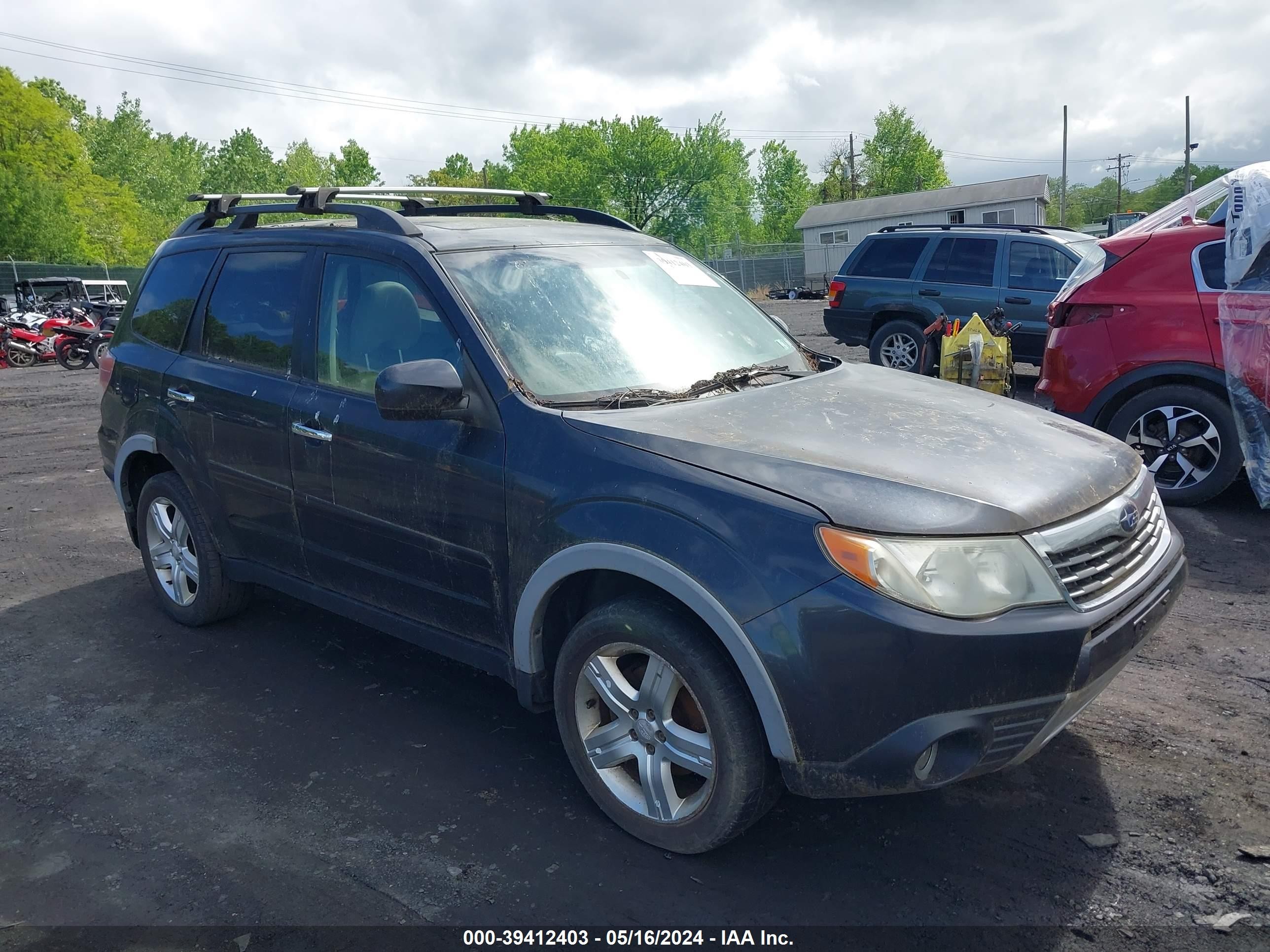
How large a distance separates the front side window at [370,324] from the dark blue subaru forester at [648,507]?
14 millimetres

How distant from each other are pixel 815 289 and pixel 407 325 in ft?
144

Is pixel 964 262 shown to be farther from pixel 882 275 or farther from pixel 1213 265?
pixel 1213 265

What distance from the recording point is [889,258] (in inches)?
504

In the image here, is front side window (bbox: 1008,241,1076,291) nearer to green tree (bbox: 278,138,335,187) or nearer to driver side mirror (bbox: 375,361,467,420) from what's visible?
driver side mirror (bbox: 375,361,467,420)

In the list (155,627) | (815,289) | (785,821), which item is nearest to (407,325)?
(785,821)

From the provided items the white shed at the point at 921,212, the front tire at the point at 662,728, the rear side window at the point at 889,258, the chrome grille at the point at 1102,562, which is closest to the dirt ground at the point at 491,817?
the front tire at the point at 662,728

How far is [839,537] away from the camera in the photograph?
8.42 feet

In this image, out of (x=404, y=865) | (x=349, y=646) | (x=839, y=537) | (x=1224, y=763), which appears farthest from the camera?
(x=349, y=646)

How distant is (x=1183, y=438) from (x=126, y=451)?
625 cm

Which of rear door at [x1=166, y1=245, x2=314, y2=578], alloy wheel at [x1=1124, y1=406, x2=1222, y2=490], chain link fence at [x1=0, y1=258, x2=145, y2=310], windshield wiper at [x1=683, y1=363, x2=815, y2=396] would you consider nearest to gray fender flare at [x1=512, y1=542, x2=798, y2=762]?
windshield wiper at [x1=683, y1=363, x2=815, y2=396]

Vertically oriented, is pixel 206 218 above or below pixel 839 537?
above

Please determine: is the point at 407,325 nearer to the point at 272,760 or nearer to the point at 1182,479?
the point at 272,760

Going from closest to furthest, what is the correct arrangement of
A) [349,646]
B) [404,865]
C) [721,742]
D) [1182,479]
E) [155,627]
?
[721,742]
[404,865]
[349,646]
[155,627]
[1182,479]

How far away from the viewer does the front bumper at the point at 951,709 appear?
8.20 ft
